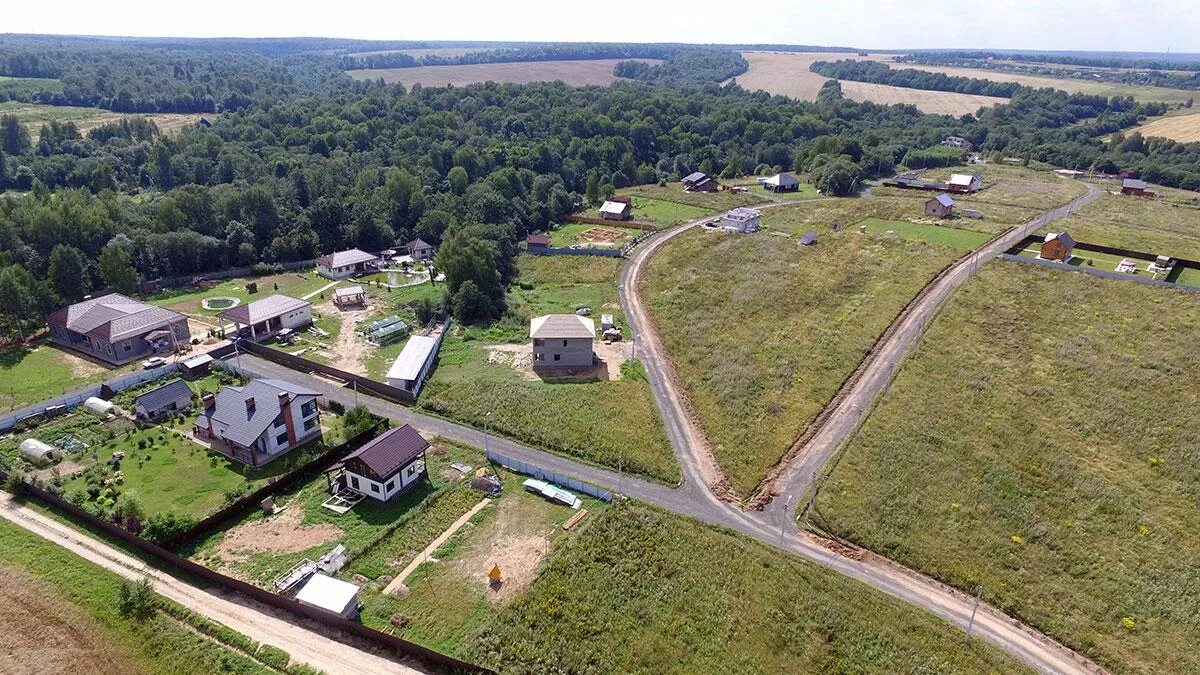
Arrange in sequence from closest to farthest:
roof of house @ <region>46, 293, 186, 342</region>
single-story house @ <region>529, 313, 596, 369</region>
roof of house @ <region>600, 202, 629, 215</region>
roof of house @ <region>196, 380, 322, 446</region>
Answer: roof of house @ <region>196, 380, 322, 446</region>, single-story house @ <region>529, 313, 596, 369</region>, roof of house @ <region>46, 293, 186, 342</region>, roof of house @ <region>600, 202, 629, 215</region>

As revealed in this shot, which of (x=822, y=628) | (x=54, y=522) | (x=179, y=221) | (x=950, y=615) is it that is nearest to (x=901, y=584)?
(x=950, y=615)

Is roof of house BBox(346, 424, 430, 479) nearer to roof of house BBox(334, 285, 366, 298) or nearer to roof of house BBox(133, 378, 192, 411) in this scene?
roof of house BBox(133, 378, 192, 411)

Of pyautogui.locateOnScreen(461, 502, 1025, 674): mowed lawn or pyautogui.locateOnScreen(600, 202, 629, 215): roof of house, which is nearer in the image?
pyautogui.locateOnScreen(461, 502, 1025, 674): mowed lawn

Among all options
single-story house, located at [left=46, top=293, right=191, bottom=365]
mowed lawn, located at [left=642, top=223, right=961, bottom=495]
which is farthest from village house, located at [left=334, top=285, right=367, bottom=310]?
mowed lawn, located at [left=642, top=223, right=961, bottom=495]

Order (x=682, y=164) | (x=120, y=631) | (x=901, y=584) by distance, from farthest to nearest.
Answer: (x=682, y=164)
(x=901, y=584)
(x=120, y=631)

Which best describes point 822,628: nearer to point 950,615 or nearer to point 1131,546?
point 950,615

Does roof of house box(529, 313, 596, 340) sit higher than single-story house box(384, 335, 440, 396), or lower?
higher

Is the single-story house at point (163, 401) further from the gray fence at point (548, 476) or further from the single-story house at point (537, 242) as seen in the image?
the single-story house at point (537, 242)
